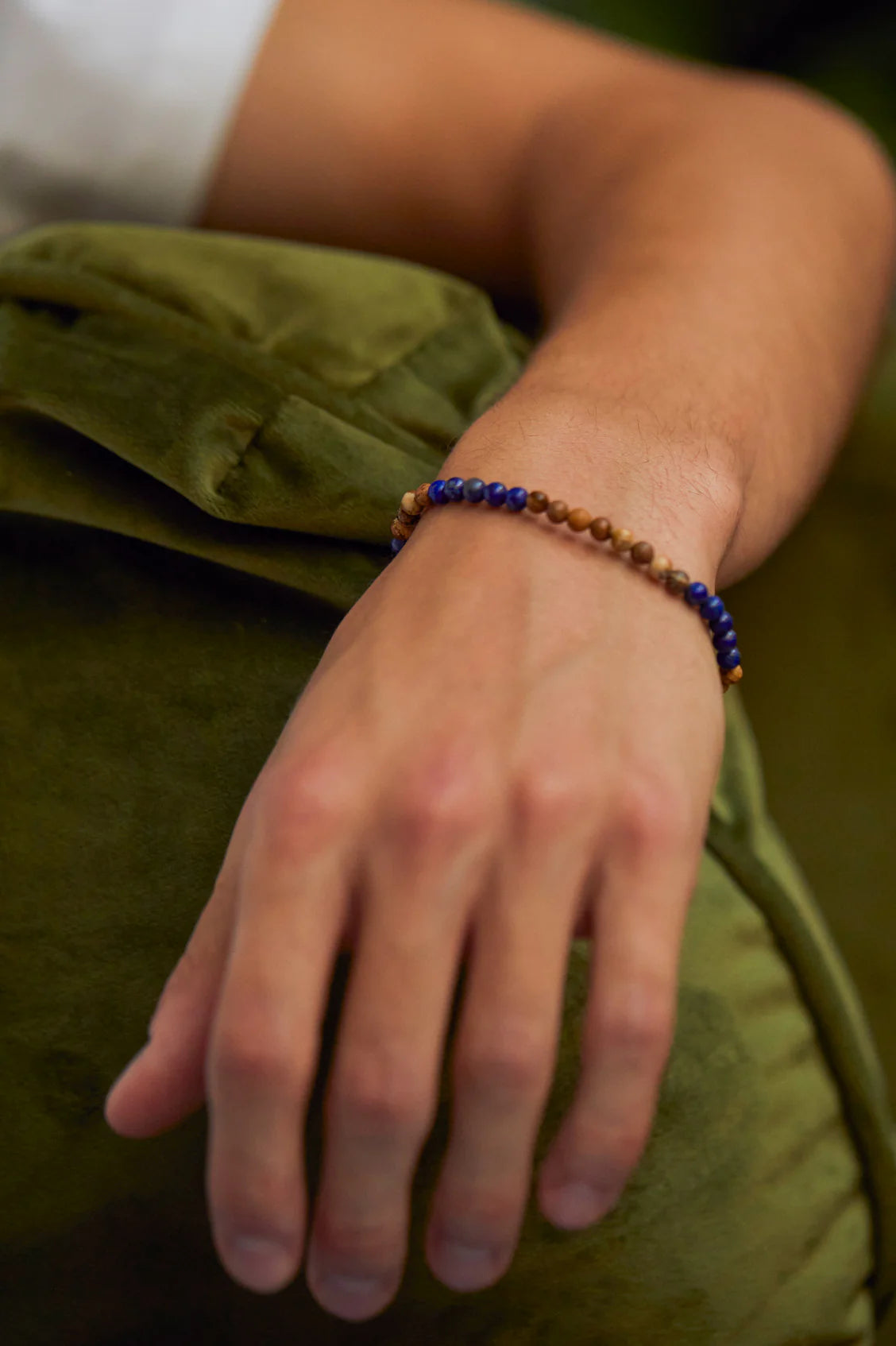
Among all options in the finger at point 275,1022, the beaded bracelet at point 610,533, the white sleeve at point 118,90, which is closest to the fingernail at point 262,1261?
the finger at point 275,1022

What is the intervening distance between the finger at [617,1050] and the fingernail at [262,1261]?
63mm

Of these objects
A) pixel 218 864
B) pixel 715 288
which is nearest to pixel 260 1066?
pixel 218 864

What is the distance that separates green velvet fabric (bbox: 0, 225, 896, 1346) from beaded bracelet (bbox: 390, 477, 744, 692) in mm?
62

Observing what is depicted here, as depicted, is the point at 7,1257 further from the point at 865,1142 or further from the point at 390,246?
the point at 390,246

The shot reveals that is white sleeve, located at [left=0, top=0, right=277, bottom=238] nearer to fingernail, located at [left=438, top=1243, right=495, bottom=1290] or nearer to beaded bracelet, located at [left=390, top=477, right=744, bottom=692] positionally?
beaded bracelet, located at [left=390, top=477, right=744, bottom=692]

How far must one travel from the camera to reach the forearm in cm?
37

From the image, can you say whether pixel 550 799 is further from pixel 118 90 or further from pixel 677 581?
pixel 118 90

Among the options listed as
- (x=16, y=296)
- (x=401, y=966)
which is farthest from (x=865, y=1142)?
(x=16, y=296)

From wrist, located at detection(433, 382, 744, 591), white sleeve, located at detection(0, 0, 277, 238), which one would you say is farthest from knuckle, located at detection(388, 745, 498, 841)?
white sleeve, located at detection(0, 0, 277, 238)

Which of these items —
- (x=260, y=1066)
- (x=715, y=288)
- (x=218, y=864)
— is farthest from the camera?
(x=715, y=288)

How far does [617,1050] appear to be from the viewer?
25cm

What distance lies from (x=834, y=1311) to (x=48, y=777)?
0.35m

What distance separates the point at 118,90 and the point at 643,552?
51cm

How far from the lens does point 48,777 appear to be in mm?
349
